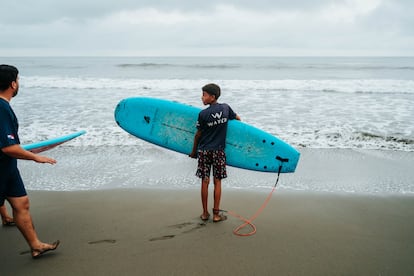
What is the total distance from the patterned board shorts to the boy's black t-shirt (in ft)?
0.16

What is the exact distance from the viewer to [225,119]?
2.92 metres

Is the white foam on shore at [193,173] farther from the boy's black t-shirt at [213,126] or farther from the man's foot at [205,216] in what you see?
the boy's black t-shirt at [213,126]

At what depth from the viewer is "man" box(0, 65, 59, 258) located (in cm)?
201

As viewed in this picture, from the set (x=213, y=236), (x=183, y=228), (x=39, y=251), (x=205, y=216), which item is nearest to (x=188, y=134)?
(x=205, y=216)

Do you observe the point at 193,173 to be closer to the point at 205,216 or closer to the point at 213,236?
the point at 205,216

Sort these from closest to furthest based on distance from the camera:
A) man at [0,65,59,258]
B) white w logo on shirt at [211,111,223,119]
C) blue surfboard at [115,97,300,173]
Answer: man at [0,65,59,258], white w logo on shirt at [211,111,223,119], blue surfboard at [115,97,300,173]

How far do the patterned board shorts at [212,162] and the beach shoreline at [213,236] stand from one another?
0.47 meters

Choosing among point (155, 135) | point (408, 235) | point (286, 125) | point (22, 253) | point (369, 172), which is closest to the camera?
point (22, 253)

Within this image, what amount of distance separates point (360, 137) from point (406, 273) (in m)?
4.70

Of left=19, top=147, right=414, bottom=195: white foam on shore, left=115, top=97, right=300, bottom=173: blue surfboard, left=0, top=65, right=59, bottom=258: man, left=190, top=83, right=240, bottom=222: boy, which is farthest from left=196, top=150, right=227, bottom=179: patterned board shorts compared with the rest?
left=0, top=65, right=59, bottom=258: man

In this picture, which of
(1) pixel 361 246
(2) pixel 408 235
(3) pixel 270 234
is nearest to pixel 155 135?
(3) pixel 270 234

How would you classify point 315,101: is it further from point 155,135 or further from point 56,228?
point 56,228

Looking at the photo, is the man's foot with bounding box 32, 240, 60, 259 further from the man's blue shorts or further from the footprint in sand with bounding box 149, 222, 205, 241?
the footprint in sand with bounding box 149, 222, 205, 241

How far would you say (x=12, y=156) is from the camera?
205 centimetres
